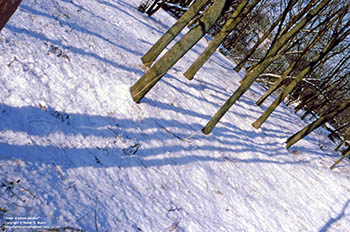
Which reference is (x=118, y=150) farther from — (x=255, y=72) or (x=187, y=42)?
(x=255, y=72)

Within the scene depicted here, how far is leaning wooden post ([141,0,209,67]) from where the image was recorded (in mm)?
6303

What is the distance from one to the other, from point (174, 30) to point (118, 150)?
4333mm

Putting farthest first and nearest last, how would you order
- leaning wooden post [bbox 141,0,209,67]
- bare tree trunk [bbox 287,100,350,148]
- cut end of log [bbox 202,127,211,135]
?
1. bare tree trunk [bbox 287,100,350,148]
2. cut end of log [bbox 202,127,211,135]
3. leaning wooden post [bbox 141,0,209,67]

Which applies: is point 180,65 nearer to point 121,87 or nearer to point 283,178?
point 121,87

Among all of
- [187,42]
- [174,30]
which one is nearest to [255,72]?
[174,30]

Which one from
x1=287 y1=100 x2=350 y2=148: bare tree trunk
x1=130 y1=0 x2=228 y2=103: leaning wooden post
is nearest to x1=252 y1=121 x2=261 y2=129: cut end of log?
x1=287 y1=100 x2=350 y2=148: bare tree trunk

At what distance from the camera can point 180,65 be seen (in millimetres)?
9398

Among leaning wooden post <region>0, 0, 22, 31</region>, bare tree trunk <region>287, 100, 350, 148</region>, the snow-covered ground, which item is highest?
bare tree trunk <region>287, 100, 350, 148</region>

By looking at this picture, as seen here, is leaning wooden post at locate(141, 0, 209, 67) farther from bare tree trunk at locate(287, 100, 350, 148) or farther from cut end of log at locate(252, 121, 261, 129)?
bare tree trunk at locate(287, 100, 350, 148)

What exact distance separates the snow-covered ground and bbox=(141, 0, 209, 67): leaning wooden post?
1.41ft

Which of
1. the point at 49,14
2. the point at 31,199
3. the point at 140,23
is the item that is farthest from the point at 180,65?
the point at 31,199

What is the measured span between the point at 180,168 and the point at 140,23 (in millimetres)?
8035

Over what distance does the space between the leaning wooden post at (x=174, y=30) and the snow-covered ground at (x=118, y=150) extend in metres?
0.43

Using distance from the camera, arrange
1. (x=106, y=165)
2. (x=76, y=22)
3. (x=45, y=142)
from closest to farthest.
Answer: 1. (x=45, y=142)
2. (x=106, y=165)
3. (x=76, y=22)
